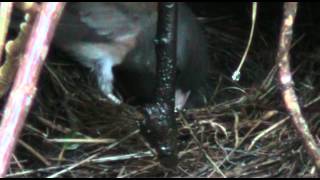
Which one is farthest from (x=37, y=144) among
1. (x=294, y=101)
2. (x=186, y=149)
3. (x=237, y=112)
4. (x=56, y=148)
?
(x=294, y=101)

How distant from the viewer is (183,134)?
1352mm

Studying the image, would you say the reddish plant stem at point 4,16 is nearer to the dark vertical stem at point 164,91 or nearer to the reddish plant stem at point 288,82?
the reddish plant stem at point 288,82

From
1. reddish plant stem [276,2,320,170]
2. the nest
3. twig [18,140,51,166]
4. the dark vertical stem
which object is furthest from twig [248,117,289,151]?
reddish plant stem [276,2,320,170]

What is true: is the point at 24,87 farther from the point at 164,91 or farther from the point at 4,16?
the point at 164,91

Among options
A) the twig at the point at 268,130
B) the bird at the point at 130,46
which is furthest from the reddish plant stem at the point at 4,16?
the bird at the point at 130,46

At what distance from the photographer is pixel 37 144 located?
1339mm

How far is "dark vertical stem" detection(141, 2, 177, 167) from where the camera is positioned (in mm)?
1004

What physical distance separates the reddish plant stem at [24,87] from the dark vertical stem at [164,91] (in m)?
0.56

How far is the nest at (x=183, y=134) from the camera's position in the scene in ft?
4.09

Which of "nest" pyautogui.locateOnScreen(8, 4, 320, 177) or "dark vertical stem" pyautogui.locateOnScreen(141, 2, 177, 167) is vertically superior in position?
"dark vertical stem" pyautogui.locateOnScreen(141, 2, 177, 167)

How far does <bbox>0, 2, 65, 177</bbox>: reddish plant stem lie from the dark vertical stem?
0.56 metres

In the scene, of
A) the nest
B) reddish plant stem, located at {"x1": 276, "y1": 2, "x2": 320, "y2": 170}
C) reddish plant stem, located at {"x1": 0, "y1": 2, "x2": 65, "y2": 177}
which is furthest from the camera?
the nest

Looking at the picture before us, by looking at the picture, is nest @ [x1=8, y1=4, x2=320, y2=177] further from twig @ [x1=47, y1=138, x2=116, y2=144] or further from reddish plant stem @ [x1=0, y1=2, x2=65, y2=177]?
reddish plant stem @ [x1=0, y1=2, x2=65, y2=177]

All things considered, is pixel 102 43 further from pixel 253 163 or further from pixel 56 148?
pixel 253 163
